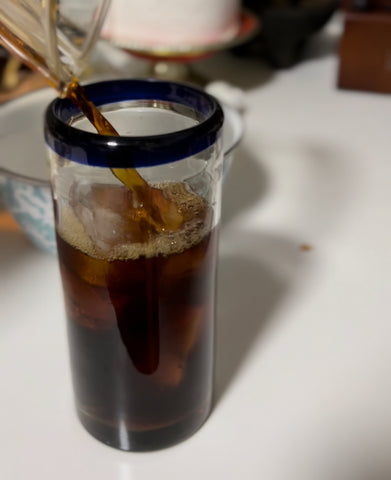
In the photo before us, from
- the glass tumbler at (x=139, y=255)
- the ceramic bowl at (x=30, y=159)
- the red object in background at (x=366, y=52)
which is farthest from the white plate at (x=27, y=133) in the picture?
the red object in background at (x=366, y=52)

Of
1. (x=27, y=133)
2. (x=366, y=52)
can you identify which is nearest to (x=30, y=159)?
(x=27, y=133)

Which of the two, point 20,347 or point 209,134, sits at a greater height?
point 209,134

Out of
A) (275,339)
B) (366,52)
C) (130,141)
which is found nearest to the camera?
(130,141)

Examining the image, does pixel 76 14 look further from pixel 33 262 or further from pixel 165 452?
pixel 165 452

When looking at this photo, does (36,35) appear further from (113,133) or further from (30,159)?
(30,159)

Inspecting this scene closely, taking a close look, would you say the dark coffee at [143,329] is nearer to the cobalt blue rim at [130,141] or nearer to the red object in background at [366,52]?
the cobalt blue rim at [130,141]

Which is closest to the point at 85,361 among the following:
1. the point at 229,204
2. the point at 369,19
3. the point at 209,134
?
the point at 209,134

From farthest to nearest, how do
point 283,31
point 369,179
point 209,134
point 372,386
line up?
point 283,31 → point 369,179 → point 372,386 → point 209,134
